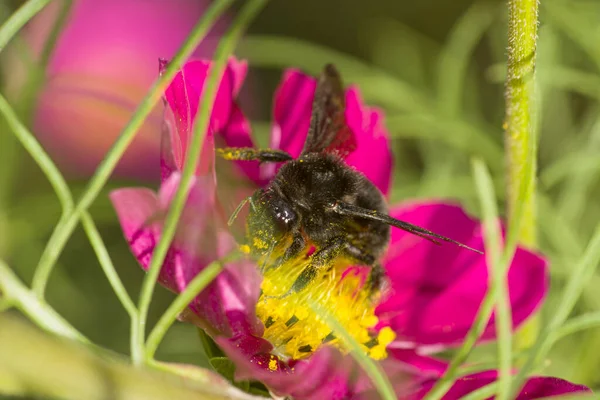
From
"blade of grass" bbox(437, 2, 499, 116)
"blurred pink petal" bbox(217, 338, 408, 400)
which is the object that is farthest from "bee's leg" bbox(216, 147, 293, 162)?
"blade of grass" bbox(437, 2, 499, 116)

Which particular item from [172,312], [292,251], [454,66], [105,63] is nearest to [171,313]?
[172,312]

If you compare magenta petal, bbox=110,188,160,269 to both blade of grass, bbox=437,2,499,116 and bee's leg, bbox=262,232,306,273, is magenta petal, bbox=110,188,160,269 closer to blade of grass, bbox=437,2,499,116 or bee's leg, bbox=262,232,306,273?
bee's leg, bbox=262,232,306,273

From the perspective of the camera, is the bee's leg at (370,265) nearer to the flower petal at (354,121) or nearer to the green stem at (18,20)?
the flower petal at (354,121)

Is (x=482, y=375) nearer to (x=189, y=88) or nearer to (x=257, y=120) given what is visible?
(x=189, y=88)

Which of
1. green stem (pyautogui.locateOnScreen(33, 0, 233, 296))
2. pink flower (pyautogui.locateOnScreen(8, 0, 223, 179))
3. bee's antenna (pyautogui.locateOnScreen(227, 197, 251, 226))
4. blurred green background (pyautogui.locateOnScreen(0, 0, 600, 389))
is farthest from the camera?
pink flower (pyautogui.locateOnScreen(8, 0, 223, 179))

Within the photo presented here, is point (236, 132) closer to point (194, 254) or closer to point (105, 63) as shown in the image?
point (194, 254)

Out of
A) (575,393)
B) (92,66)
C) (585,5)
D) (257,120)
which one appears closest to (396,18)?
(257,120)

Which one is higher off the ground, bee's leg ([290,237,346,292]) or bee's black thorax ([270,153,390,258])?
bee's black thorax ([270,153,390,258])

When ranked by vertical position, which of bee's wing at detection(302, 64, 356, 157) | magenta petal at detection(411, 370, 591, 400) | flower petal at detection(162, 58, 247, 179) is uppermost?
bee's wing at detection(302, 64, 356, 157)
